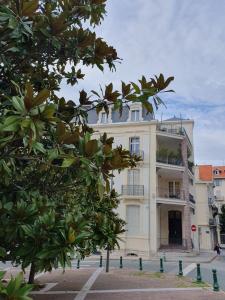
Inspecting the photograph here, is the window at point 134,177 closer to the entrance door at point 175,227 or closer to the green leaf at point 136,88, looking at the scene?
the entrance door at point 175,227

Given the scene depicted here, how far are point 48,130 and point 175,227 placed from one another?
32.9 meters

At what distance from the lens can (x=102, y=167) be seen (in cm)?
419

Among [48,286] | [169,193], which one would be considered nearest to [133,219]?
[169,193]

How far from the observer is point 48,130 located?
14.0 ft

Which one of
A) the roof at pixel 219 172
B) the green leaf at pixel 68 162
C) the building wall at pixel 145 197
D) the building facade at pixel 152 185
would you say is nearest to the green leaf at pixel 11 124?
the green leaf at pixel 68 162

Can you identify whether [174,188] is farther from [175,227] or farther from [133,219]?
[133,219]

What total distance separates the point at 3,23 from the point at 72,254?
2.92 meters

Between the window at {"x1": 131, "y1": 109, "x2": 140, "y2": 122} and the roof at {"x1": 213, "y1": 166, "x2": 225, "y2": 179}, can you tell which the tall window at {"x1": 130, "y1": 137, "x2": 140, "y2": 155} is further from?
the roof at {"x1": 213, "y1": 166, "x2": 225, "y2": 179}

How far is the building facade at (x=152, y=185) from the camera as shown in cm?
3164

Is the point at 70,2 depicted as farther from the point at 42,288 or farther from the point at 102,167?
the point at 42,288

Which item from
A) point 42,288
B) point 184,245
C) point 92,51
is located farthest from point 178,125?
point 92,51

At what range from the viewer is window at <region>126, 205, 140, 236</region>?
3184cm

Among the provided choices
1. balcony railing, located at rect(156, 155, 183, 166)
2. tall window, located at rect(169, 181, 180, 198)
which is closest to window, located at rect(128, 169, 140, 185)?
balcony railing, located at rect(156, 155, 183, 166)


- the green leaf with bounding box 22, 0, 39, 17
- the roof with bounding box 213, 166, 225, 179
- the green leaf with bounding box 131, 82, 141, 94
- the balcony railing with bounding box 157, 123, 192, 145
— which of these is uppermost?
the roof with bounding box 213, 166, 225, 179
